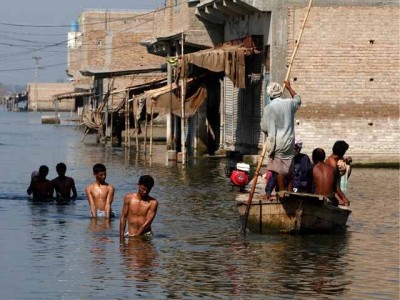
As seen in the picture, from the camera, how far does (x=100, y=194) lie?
714 inches

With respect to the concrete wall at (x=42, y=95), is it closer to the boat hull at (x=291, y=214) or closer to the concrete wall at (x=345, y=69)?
the concrete wall at (x=345, y=69)

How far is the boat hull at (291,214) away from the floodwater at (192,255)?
0.16 meters

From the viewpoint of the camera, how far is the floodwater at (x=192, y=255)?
1236cm

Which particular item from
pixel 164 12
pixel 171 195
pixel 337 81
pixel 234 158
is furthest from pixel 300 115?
pixel 164 12

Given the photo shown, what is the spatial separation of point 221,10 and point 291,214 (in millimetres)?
19311

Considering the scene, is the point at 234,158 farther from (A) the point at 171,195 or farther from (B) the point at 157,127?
(B) the point at 157,127

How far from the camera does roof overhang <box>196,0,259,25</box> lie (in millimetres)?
32344

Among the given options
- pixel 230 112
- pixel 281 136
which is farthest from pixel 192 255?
pixel 230 112

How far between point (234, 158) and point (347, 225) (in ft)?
54.5

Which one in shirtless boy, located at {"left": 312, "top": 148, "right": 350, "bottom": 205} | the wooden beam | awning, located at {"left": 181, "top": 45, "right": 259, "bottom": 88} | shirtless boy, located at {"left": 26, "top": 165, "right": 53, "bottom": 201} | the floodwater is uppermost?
the wooden beam

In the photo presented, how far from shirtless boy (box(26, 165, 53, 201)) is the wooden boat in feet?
18.4

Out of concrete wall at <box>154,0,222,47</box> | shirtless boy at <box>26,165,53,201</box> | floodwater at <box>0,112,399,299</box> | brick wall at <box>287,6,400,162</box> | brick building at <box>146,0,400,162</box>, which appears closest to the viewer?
floodwater at <box>0,112,399,299</box>

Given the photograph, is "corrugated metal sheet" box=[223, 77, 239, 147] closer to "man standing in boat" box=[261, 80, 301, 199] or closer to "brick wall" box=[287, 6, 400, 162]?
"brick wall" box=[287, 6, 400, 162]

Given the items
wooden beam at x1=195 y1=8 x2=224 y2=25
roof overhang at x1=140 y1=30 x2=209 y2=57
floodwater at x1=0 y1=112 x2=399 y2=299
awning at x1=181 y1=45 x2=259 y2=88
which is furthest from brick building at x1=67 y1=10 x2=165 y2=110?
floodwater at x1=0 y1=112 x2=399 y2=299
